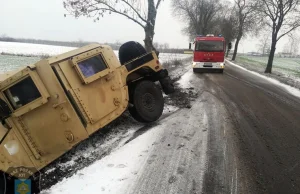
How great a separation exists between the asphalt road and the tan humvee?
55.6 inches

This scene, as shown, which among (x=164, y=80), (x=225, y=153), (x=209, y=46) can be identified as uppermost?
(x=209, y=46)

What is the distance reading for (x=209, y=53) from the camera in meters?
21.6

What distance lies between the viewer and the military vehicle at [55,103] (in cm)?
466

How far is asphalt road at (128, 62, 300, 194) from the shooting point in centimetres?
458

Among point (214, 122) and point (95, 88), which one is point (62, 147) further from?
point (214, 122)

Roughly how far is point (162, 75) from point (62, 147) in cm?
378

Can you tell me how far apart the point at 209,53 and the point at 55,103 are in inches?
711

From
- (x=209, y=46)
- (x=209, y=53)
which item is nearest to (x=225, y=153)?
(x=209, y=53)

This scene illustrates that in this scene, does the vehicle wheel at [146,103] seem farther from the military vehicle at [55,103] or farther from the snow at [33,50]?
the snow at [33,50]

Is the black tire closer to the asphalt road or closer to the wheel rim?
the wheel rim

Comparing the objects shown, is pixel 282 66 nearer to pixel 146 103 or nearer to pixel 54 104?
pixel 146 103

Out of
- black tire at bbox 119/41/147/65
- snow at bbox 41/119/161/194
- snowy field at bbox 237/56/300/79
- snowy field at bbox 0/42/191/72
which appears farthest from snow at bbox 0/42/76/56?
snow at bbox 41/119/161/194

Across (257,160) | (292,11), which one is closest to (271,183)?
(257,160)

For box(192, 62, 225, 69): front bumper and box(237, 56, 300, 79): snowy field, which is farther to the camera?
box(237, 56, 300, 79): snowy field
